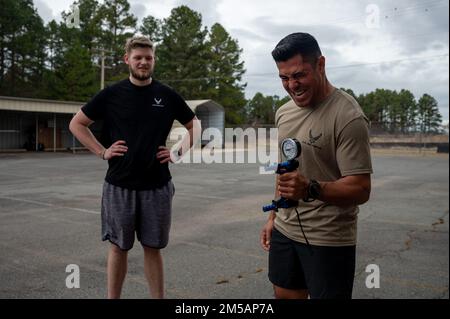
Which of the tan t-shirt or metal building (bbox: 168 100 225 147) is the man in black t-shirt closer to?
the tan t-shirt

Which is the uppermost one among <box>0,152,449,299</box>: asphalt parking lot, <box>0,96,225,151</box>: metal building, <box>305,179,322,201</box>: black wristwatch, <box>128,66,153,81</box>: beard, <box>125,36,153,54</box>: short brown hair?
<box>125,36,153,54</box>: short brown hair

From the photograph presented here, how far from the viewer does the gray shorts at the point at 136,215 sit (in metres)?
2.09

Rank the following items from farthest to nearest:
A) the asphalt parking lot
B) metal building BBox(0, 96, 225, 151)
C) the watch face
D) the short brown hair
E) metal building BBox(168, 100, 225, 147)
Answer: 1. the asphalt parking lot
2. metal building BBox(168, 100, 225, 147)
3. metal building BBox(0, 96, 225, 151)
4. the short brown hair
5. the watch face

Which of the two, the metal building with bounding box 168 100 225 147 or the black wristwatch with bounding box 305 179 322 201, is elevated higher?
the metal building with bounding box 168 100 225 147

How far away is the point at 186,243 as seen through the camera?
4812 mm

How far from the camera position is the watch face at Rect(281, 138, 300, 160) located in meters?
1.43

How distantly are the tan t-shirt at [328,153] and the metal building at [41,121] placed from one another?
0.65 m

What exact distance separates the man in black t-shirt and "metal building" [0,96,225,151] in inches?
5.4

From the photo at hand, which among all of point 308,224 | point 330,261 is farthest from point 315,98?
point 330,261

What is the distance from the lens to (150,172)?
2010mm

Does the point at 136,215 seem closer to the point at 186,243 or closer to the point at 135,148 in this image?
the point at 135,148

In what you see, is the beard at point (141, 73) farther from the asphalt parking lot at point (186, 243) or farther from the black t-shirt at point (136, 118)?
the asphalt parking lot at point (186, 243)

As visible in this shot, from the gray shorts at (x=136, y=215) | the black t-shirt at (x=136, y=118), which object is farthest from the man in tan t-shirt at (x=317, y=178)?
the gray shorts at (x=136, y=215)

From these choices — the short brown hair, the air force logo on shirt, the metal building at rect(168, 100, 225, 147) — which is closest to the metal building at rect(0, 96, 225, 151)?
the metal building at rect(168, 100, 225, 147)
